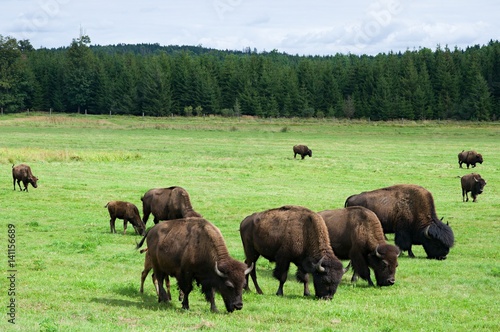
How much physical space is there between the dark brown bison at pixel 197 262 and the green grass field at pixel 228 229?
41 cm

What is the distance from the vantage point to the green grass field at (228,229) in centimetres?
1182

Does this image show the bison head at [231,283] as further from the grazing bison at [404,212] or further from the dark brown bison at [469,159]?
the dark brown bison at [469,159]

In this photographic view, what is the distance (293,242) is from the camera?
1430cm

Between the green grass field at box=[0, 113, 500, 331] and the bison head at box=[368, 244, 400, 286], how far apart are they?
29 centimetres

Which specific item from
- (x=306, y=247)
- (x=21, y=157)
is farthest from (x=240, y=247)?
(x=21, y=157)

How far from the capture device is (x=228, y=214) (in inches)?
992

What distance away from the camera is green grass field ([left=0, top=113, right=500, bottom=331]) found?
38.8ft

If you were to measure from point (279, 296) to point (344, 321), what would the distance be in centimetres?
258

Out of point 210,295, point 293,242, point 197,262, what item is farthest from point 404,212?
point 197,262

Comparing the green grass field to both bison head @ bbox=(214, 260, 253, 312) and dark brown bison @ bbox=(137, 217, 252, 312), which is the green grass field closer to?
bison head @ bbox=(214, 260, 253, 312)

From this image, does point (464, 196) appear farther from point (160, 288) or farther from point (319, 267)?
point (160, 288)

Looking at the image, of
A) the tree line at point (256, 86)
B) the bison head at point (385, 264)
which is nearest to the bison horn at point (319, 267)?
the bison head at point (385, 264)

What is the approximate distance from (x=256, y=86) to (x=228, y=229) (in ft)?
342

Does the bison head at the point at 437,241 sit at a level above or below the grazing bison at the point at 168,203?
below
